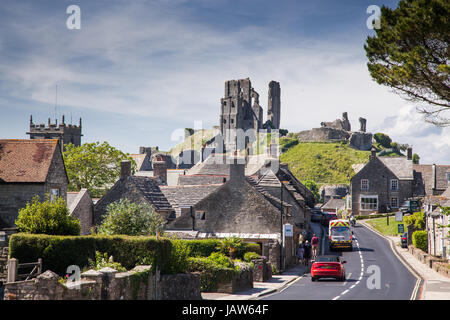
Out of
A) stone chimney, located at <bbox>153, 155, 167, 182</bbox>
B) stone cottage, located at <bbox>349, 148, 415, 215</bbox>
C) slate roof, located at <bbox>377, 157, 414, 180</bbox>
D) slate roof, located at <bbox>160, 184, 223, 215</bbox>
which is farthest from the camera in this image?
slate roof, located at <bbox>377, 157, 414, 180</bbox>

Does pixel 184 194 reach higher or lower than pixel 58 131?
lower

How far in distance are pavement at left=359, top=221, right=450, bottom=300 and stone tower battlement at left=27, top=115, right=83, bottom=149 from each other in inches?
2962

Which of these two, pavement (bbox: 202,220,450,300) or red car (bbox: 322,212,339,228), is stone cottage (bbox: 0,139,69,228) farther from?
red car (bbox: 322,212,339,228)

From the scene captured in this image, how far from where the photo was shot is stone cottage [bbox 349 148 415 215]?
80562 millimetres

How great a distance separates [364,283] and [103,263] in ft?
48.7

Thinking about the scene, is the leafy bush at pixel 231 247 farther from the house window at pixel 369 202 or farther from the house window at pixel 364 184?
the house window at pixel 369 202

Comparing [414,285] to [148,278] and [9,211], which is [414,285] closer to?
A: [148,278]

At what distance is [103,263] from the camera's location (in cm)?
1983

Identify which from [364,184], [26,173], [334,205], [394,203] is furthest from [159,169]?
[334,205]

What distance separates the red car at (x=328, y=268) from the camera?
29203 mm

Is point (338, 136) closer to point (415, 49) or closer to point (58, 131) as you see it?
point (58, 131)

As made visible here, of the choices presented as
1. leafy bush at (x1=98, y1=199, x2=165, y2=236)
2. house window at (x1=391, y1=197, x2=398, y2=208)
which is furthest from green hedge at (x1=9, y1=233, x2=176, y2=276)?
house window at (x1=391, y1=197, x2=398, y2=208)

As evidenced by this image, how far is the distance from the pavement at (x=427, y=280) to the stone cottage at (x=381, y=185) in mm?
35829
